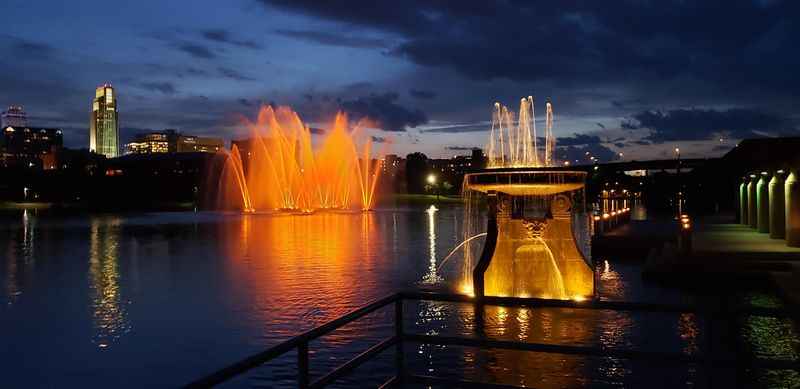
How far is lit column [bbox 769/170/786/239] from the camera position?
28344 millimetres

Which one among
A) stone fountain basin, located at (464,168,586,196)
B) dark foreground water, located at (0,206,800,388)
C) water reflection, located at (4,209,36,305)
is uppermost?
stone fountain basin, located at (464,168,586,196)

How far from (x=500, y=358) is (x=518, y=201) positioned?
7743 mm

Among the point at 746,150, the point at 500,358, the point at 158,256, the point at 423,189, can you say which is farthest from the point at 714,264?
the point at 423,189

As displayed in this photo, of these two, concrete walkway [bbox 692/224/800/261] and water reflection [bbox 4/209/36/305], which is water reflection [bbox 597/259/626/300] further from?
water reflection [bbox 4/209/36/305]

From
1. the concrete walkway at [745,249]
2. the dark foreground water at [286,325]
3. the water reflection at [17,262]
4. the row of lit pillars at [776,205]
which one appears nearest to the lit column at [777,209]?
the row of lit pillars at [776,205]

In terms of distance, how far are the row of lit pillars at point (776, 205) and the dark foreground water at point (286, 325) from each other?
5.77 meters

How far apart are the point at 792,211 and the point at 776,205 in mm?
4266

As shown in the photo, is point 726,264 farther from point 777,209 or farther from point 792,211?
point 777,209

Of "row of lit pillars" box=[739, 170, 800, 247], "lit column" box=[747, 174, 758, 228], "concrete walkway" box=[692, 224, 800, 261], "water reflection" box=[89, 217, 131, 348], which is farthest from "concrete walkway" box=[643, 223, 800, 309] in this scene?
"lit column" box=[747, 174, 758, 228]

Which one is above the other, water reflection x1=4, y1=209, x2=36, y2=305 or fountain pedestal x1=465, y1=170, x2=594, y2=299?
fountain pedestal x1=465, y1=170, x2=594, y2=299

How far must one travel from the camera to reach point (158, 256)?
99.0 feet

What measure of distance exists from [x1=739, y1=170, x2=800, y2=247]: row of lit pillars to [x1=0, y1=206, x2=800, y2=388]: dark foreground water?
18.9 feet

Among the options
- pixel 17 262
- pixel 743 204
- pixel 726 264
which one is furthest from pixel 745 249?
pixel 17 262

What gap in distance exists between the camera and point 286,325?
15.1m
